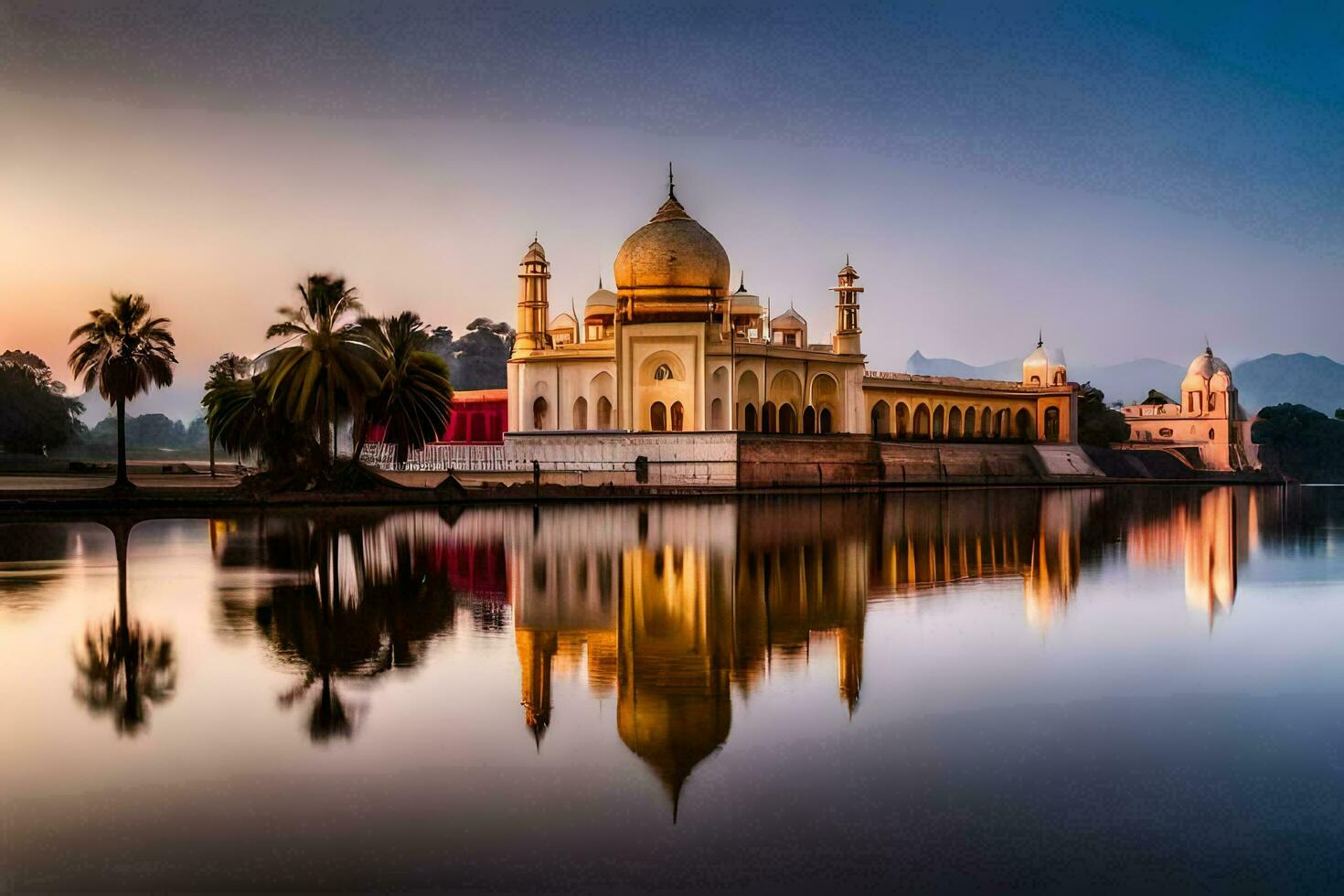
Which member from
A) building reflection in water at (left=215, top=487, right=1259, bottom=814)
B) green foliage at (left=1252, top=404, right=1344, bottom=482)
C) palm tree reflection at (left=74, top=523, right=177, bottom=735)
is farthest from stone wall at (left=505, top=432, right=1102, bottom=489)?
green foliage at (left=1252, top=404, right=1344, bottom=482)

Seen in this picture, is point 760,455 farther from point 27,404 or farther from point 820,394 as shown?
point 27,404

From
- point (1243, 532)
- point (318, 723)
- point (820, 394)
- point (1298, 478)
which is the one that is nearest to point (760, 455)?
point (820, 394)

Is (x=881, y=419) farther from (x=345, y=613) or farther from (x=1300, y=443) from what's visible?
(x=345, y=613)

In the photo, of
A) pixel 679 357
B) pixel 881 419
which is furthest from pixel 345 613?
pixel 881 419

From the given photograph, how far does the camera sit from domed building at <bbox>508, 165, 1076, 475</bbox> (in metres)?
41.0

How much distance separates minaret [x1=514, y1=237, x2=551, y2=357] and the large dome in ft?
11.5

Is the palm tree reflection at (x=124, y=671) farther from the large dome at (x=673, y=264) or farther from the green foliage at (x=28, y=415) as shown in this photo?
the green foliage at (x=28, y=415)

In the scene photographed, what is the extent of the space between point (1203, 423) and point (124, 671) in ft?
232

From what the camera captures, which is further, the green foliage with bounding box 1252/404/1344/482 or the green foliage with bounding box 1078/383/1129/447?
the green foliage with bounding box 1252/404/1344/482

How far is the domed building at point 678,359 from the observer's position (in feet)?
134

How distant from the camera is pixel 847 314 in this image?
155ft

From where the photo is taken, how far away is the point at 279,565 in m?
14.8

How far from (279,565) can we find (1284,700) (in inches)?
421

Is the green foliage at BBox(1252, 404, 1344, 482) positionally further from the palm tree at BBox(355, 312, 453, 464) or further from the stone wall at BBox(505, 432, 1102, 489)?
the palm tree at BBox(355, 312, 453, 464)
